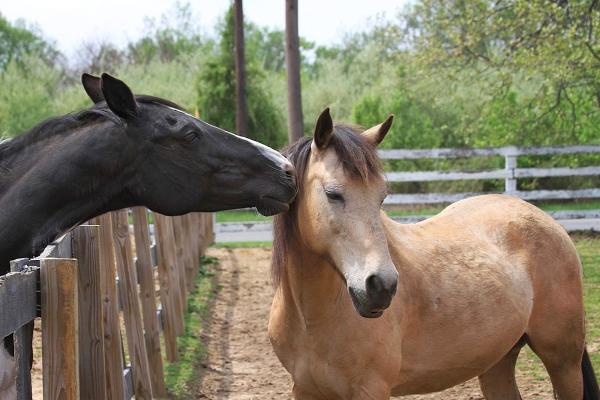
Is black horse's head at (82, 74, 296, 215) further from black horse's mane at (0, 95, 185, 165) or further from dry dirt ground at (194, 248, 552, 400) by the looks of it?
dry dirt ground at (194, 248, 552, 400)

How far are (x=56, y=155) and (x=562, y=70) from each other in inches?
463

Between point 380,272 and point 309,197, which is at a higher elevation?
point 309,197

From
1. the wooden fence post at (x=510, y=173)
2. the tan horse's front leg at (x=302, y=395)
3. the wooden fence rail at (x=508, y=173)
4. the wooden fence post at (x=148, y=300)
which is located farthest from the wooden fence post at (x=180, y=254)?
the wooden fence post at (x=510, y=173)

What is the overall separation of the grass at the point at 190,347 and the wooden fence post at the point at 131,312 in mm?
747

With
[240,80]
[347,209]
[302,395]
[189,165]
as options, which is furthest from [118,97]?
[240,80]

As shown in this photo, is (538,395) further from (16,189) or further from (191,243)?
(191,243)

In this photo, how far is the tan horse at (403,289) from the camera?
12.0 feet

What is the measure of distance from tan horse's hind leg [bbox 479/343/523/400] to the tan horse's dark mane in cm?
181

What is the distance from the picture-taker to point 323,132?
3805mm

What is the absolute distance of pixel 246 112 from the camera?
23.4m

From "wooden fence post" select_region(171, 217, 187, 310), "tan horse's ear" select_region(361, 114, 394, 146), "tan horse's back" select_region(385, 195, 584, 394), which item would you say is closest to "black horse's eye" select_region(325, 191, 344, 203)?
"tan horse's ear" select_region(361, 114, 394, 146)

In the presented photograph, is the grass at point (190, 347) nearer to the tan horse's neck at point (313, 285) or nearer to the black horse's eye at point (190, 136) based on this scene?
the tan horse's neck at point (313, 285)

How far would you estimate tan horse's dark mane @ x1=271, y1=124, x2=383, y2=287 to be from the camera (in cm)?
368

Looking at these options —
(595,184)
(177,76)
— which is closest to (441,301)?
(595,184)
